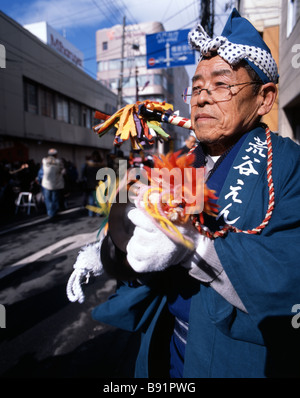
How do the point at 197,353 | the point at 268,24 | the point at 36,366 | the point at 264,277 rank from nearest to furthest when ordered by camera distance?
the point at 264,277 < the point at 197,353 < the point at 36,366 < the point at 268,24

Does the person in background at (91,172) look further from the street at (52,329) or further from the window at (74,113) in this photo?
the window at (74,113)

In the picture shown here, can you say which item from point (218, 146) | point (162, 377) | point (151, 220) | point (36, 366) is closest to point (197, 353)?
point (162, 377)

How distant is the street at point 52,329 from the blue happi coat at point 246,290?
1.02 feet

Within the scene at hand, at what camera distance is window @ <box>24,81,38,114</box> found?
1293 cm

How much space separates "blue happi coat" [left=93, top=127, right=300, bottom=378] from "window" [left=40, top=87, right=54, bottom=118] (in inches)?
607

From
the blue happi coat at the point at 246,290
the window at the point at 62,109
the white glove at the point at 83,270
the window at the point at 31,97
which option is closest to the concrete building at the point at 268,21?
the blue happi coat at the point at 246,290

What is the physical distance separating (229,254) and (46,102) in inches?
649

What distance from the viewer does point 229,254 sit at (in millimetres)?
751

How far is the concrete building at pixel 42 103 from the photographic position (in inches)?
431

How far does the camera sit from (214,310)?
85cm

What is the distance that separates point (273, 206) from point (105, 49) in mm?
47259

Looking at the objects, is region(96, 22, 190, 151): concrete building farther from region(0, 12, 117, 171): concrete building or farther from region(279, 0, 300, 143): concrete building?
region(279, 0, 300, 143): concrete building

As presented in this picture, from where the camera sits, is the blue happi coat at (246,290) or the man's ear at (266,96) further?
the man's ear at (266,96)

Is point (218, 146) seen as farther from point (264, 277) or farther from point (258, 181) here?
point (264, 277)
